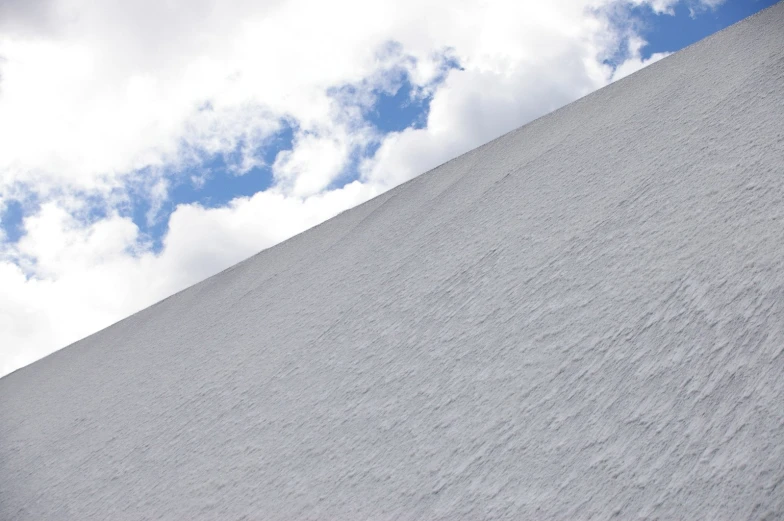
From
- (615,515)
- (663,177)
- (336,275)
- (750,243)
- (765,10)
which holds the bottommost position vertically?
(615,515)

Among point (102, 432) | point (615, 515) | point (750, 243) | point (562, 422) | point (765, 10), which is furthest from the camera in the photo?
point (765, 10)

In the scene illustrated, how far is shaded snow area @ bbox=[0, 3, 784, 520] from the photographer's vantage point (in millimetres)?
627

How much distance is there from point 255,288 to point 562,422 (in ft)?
3.49

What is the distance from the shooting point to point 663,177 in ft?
3.44

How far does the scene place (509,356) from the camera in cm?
83

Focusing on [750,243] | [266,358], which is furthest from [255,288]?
[750,243]

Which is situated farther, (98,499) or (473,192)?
(473,192)

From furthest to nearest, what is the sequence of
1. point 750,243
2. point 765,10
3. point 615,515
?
point 765,10 < point 750,243 < point 615,515

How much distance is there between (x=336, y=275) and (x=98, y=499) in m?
0.62

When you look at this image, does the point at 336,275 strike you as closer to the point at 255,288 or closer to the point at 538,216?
the point at 255,288

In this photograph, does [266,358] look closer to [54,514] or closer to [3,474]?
[54,514]

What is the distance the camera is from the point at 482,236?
3.95 ft

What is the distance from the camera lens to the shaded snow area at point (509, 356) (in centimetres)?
63

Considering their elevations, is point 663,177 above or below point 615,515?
above
